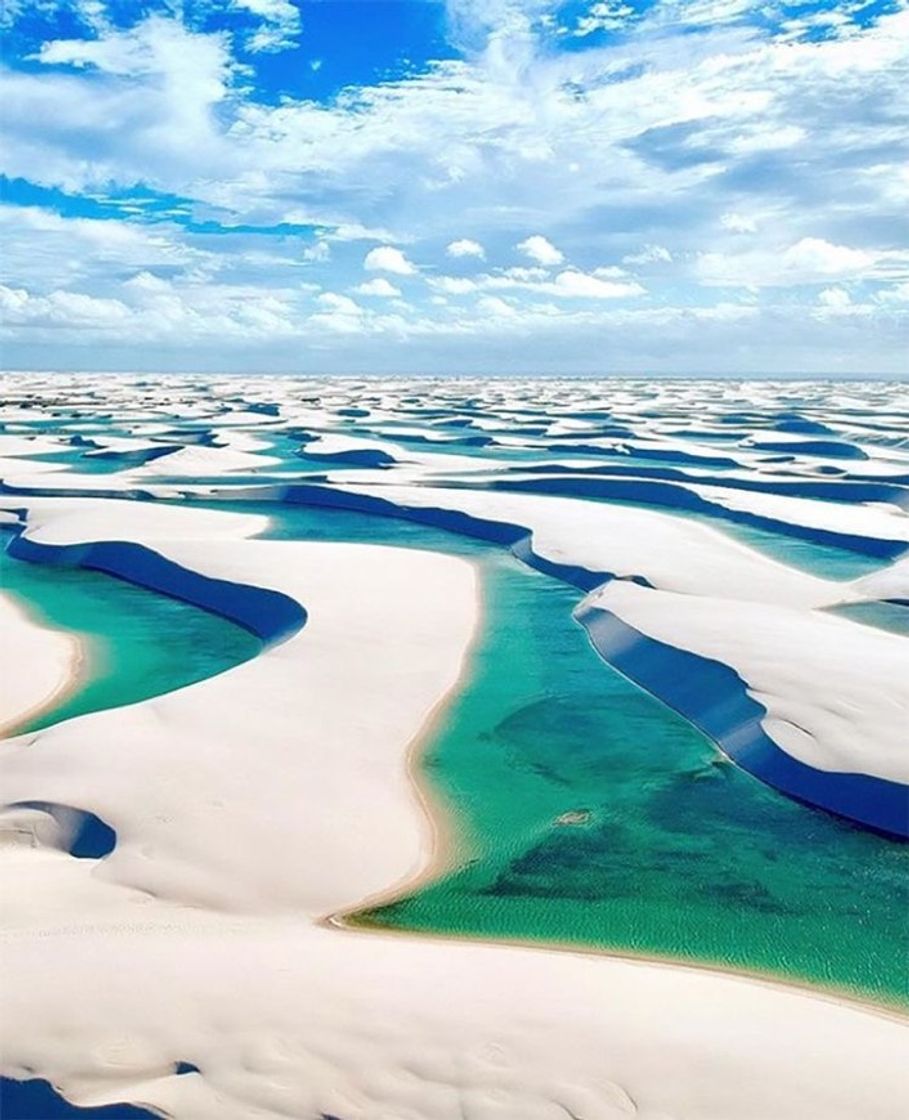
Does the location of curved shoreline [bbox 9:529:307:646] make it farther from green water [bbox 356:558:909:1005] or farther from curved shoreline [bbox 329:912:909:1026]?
curved shoreline [bbox 329:912:909:1026]

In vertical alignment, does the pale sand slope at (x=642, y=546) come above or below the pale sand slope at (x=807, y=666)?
above

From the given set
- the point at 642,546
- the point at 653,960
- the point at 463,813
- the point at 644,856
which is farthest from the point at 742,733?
the point at 642,546

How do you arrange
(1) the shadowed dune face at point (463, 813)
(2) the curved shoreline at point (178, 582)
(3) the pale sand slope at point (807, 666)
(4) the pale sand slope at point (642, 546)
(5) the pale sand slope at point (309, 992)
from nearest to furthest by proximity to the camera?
(5) the pale sand slope at point (309, 992) → (1) the shadowed dune face at point (463, 813) → (3) the pale sand slope at point (807, 666) → (2) the curved shoreline at point (178, 582) → (4) the pale sand slope at point (642, 546)

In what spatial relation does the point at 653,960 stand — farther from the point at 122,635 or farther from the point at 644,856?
the point at 122,635

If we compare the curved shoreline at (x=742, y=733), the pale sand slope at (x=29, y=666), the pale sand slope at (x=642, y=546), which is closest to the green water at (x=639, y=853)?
the curved shoreline at (x=742, y=733)

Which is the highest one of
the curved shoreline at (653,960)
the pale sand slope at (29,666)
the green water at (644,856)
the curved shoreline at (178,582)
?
the curved shoreline at (178,582)

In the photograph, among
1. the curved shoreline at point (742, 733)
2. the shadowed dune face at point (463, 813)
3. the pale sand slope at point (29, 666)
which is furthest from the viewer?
the pale sand slope at point (29, 666)

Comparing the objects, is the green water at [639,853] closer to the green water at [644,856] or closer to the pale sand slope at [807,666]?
the green water at [644,856]
